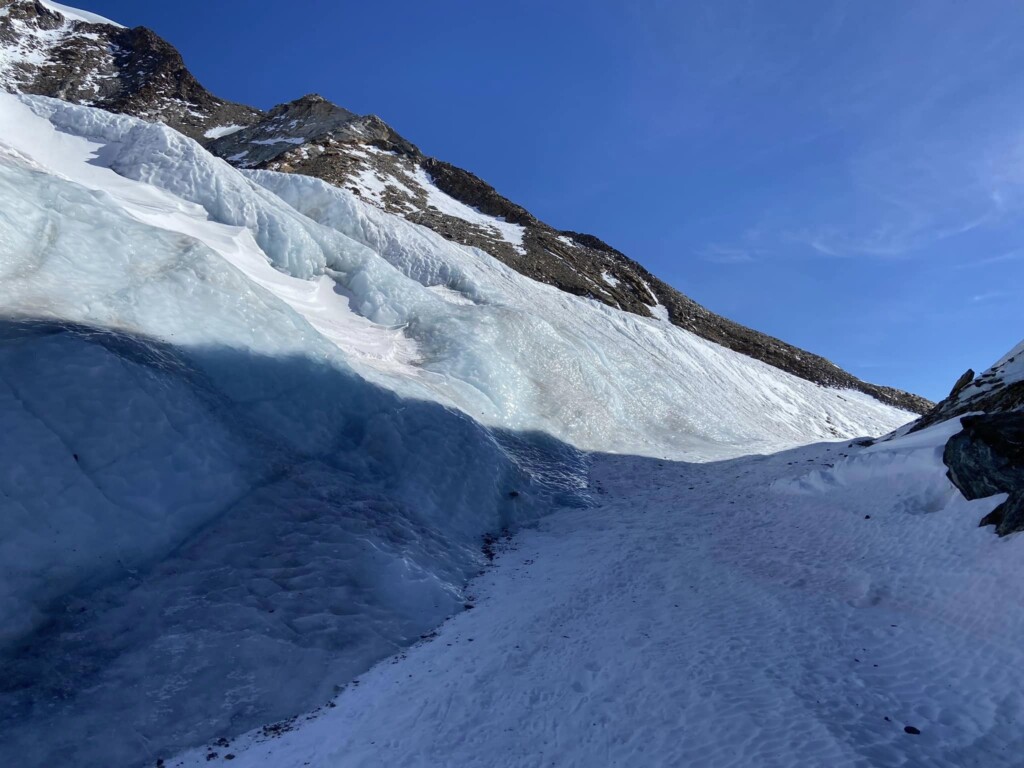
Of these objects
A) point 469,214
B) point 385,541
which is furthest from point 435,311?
point 469,214

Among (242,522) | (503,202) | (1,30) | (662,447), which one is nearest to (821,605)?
(242,522)

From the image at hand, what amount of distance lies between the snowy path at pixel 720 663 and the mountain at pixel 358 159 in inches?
1249

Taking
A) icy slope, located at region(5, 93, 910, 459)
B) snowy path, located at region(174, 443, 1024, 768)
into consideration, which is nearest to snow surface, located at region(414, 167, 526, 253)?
icy slope, located at region(5, 93, 910, 459)

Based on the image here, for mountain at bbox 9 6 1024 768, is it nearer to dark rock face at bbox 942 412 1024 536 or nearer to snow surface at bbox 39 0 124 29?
dark rock face at bbox 942 412 1024 536

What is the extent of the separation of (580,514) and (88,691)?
1179 cm

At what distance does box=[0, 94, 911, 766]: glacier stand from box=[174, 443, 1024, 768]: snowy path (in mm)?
1101

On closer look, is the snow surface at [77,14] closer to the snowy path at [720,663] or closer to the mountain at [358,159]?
the mountain at [358,159]

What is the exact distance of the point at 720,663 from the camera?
8.50 metres

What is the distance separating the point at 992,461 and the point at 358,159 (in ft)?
171

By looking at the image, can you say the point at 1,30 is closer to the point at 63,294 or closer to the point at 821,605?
the point at 63,294

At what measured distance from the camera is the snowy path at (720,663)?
Result: 6820 millimetres

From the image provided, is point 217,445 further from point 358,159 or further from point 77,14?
point 77,14

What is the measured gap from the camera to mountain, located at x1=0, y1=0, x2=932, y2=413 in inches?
1869

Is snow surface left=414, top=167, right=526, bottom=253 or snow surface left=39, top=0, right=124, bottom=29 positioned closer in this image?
snow surface left=414, top=167, right=526, bottom=253
